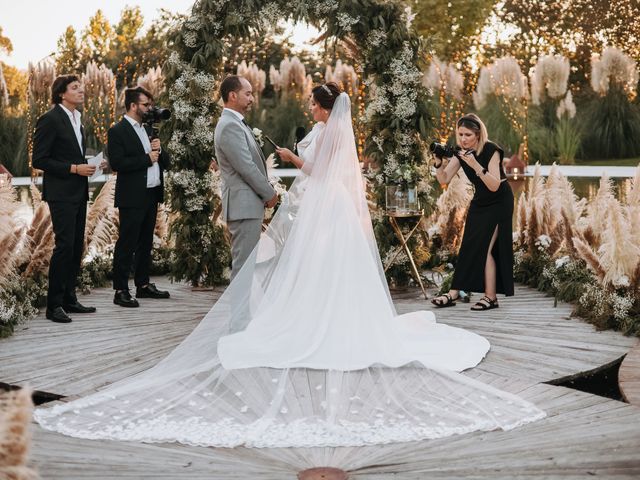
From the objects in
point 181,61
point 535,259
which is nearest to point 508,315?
point 535,259

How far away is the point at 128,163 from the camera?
643 cm

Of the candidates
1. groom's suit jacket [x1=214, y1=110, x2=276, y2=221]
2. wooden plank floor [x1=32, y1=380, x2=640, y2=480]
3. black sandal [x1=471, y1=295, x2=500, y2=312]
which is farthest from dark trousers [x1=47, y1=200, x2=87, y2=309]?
black sandal [x1=471, y1=295, x2=500, y2=312]

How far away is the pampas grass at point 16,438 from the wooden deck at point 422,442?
5.22 feet

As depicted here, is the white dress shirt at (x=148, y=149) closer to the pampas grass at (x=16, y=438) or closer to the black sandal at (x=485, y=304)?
the black sandal at (x=485, y=304)

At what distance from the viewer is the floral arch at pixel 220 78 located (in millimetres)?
6910

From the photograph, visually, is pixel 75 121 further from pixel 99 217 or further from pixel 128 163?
pixel 99 217

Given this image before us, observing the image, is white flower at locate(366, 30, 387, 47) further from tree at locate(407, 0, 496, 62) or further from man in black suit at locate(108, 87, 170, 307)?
tree at locate(407, 0, 496, 62)

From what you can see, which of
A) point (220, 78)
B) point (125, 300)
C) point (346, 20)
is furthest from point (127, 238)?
point (346, 20)

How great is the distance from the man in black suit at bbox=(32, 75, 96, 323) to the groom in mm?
1179

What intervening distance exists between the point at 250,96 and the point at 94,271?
303cm

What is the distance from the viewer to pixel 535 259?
7.36 metres

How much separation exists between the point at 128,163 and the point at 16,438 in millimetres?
5036

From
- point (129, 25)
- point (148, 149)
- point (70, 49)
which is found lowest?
point (148, 149)

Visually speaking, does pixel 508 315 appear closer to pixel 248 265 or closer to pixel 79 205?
pixel 248 265
